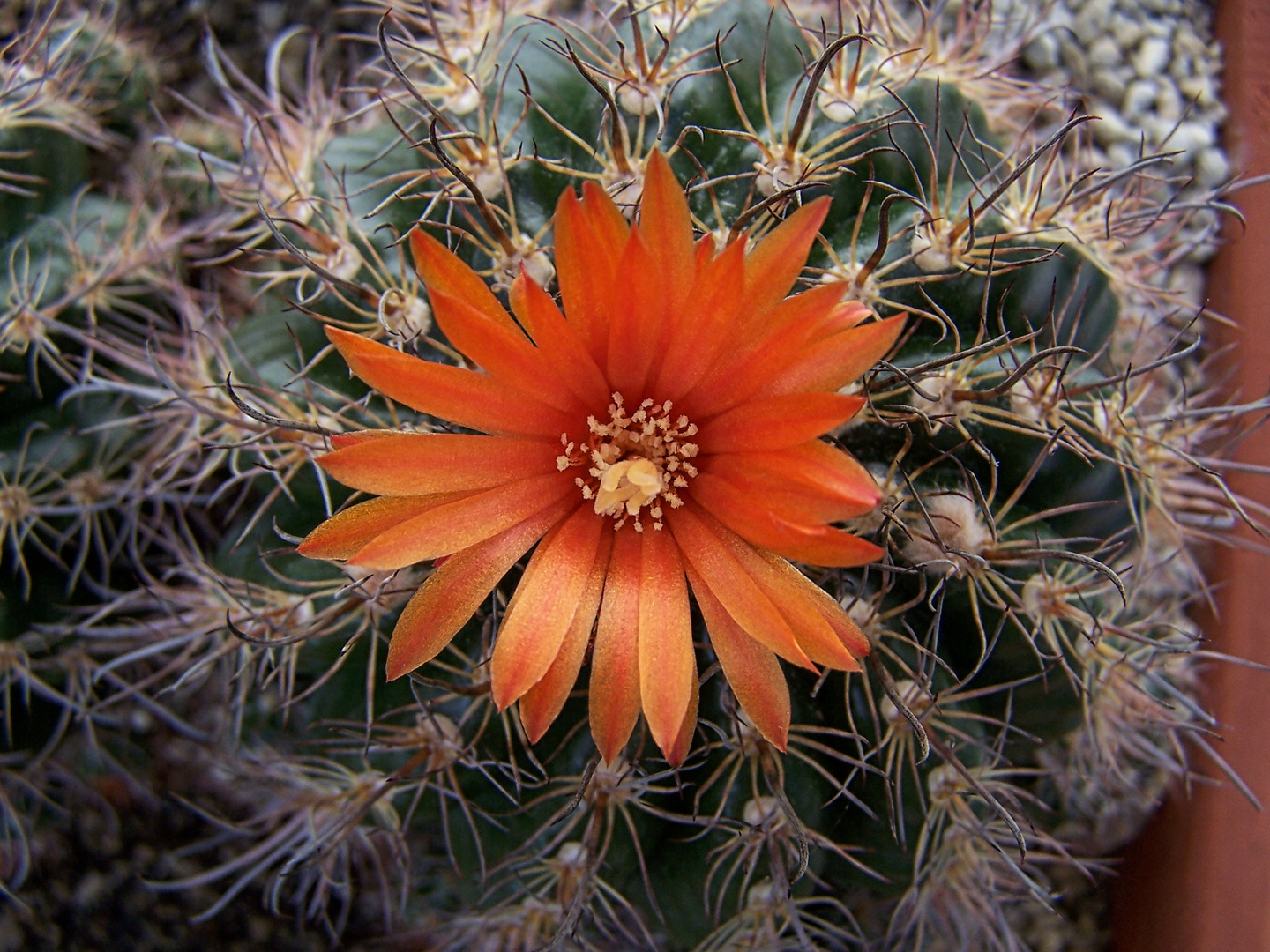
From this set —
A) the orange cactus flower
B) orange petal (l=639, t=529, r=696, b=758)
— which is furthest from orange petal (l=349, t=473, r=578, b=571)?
orange petal (l=639, t=529, r=696, b=758)

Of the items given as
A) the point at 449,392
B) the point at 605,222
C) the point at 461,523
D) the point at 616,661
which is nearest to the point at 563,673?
the point at 616,661

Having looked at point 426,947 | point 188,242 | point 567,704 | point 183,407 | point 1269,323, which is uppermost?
point 188,242

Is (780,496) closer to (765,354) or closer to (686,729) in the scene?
(765,354)

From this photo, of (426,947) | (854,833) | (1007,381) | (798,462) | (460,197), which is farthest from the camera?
(426,947)

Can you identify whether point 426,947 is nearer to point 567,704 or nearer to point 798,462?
point 567,704

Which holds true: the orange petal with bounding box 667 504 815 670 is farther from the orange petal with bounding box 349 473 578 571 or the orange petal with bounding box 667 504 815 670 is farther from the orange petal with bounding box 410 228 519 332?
the orange petal with bounding box 410 228 519 332

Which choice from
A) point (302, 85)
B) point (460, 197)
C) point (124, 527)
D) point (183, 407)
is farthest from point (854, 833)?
point (302, 85)
